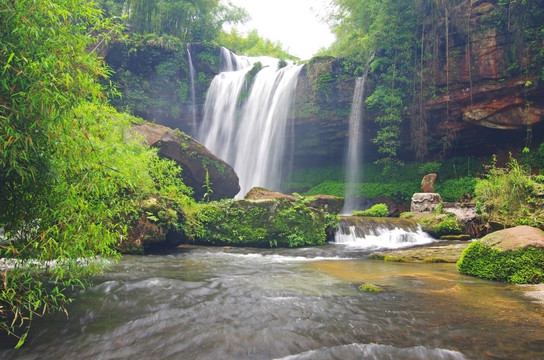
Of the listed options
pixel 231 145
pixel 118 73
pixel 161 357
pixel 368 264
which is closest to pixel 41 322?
pixel 161 357

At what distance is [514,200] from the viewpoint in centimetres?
1176

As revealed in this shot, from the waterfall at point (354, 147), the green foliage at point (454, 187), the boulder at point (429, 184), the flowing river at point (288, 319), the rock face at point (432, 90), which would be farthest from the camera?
the waterfall at point (354, 147)

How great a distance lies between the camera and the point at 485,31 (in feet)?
63.0

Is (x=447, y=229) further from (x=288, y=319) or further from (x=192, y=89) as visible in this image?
(x=192, y=89)

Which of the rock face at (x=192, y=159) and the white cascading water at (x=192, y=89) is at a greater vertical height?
the white cascading water at (x=192, y=89)

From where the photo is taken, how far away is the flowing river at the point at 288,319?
3461 millimetres

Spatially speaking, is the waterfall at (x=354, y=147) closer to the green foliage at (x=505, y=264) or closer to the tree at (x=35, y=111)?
the green foliage at (x=505, y=264)

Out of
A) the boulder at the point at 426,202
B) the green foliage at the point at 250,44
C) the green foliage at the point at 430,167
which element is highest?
the green foliage at the point at 250,44

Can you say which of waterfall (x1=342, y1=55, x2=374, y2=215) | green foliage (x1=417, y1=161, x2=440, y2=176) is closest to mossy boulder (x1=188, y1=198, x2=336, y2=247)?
waterfall (x1=342, y1=55, x2=374, y2=215)

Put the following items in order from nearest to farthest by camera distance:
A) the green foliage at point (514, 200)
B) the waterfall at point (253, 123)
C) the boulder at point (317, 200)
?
1. the green foliage at point (514, 200)
2. the boulder at point (317, 200)
3. the waterfall at point (253, 123)

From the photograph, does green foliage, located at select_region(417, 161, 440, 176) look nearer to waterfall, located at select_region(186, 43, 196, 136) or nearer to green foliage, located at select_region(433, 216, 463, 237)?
green foliage, located at select_region(433, 216, 463, 237)

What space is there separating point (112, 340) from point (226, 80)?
972 inches

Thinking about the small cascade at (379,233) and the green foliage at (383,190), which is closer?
the small cascade at (379,233)

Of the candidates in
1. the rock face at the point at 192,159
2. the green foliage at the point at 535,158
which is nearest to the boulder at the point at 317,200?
the rock face at the point at 192,159
